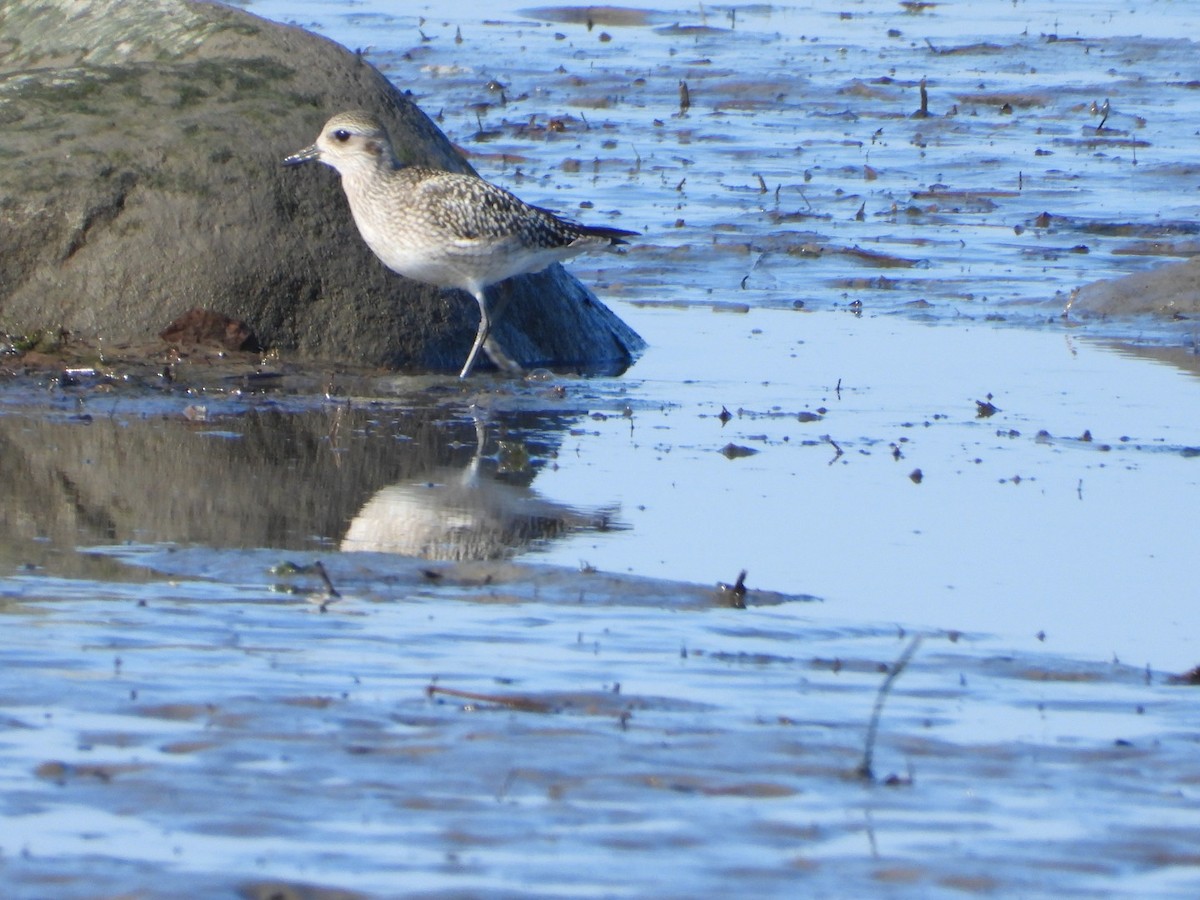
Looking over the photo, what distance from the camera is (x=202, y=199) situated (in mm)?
9992

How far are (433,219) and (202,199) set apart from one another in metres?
1.12

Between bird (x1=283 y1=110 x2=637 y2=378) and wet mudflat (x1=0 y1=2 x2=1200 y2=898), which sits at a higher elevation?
bird (x1=283 y1=110 x2=637 y2=378)

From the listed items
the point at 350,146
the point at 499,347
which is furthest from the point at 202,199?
the point at 499,347

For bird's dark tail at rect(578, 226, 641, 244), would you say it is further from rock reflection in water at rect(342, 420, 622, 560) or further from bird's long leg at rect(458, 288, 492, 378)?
rock reflection in water at rect(342, 420, 622, 560)

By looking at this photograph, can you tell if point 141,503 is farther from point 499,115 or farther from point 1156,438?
point 499,115

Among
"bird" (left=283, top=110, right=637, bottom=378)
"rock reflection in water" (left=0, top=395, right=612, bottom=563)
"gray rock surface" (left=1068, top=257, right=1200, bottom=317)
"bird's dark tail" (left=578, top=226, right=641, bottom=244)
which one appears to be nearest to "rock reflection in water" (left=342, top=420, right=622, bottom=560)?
"rock reflection in water" (left=0, top=395, right=612, bottom=563)

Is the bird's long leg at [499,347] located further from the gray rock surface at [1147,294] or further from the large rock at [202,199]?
the gray rock surface at [1147,294]

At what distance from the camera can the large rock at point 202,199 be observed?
9914 millimetres

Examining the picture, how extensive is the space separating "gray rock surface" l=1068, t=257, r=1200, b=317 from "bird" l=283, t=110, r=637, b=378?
3640mm

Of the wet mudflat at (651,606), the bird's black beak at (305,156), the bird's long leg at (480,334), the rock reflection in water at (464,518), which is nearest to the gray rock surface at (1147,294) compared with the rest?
the wet mudflat at (651,606)

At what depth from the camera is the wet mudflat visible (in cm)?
413

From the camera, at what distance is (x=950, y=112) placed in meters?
20.5

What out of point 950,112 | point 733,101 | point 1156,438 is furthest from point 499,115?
point 1156,438

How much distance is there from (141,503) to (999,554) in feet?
8.91
